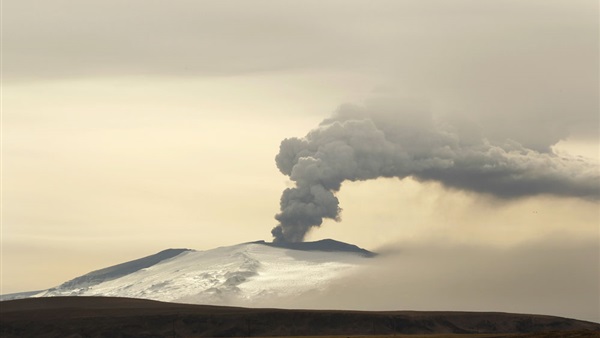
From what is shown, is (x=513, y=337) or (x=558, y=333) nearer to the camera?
(x=558, y=333)

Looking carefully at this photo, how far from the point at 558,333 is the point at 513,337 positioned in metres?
11.7

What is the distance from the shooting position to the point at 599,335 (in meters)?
133

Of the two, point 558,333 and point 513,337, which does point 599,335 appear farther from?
point 513,337

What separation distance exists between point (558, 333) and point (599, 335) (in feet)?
25.4

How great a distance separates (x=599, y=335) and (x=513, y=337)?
19.4 metres

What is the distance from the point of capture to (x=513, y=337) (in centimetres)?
15112

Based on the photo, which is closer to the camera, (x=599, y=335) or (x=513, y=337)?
(x=599, y=335)

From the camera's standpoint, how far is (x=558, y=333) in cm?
14012

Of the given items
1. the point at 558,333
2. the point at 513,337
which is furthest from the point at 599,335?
the point at 513,337
